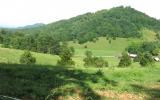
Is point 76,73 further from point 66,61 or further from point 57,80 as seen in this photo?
point 66,61

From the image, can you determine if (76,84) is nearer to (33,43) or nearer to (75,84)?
(75,84)

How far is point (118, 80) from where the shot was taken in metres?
24.3

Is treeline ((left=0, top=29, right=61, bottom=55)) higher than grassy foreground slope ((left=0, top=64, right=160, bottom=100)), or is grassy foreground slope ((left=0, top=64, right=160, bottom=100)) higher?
treeline ((left=0, top=29, right=61, bottom=55))

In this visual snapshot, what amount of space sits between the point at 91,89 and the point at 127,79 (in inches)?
237

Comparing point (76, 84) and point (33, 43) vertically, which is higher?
point (33, 43)

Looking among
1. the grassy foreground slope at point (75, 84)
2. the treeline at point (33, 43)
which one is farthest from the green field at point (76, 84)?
the treeline at point (33, 43)

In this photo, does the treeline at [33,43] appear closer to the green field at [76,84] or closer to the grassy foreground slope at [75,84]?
the green field at [76,84]

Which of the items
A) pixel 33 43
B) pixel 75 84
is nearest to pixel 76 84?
pixel 75 84

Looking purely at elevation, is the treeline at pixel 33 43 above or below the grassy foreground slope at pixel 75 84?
above

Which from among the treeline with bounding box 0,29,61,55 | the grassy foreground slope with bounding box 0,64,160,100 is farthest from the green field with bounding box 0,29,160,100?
the treeline with bounding box 0,29,61,55

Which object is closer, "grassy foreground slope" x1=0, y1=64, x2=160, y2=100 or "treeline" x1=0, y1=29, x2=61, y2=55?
"grassy foreground slope" x1=0, y1=64, x2=160, y2=100

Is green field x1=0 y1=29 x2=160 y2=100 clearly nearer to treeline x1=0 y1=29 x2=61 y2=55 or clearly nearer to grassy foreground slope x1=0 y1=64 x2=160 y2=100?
grassy foreground slope x1=0 y1=64 x2=160 y2=100

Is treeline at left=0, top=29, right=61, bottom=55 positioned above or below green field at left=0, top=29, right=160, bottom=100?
above

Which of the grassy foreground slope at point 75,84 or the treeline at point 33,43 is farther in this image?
the treeline at point 33,43
